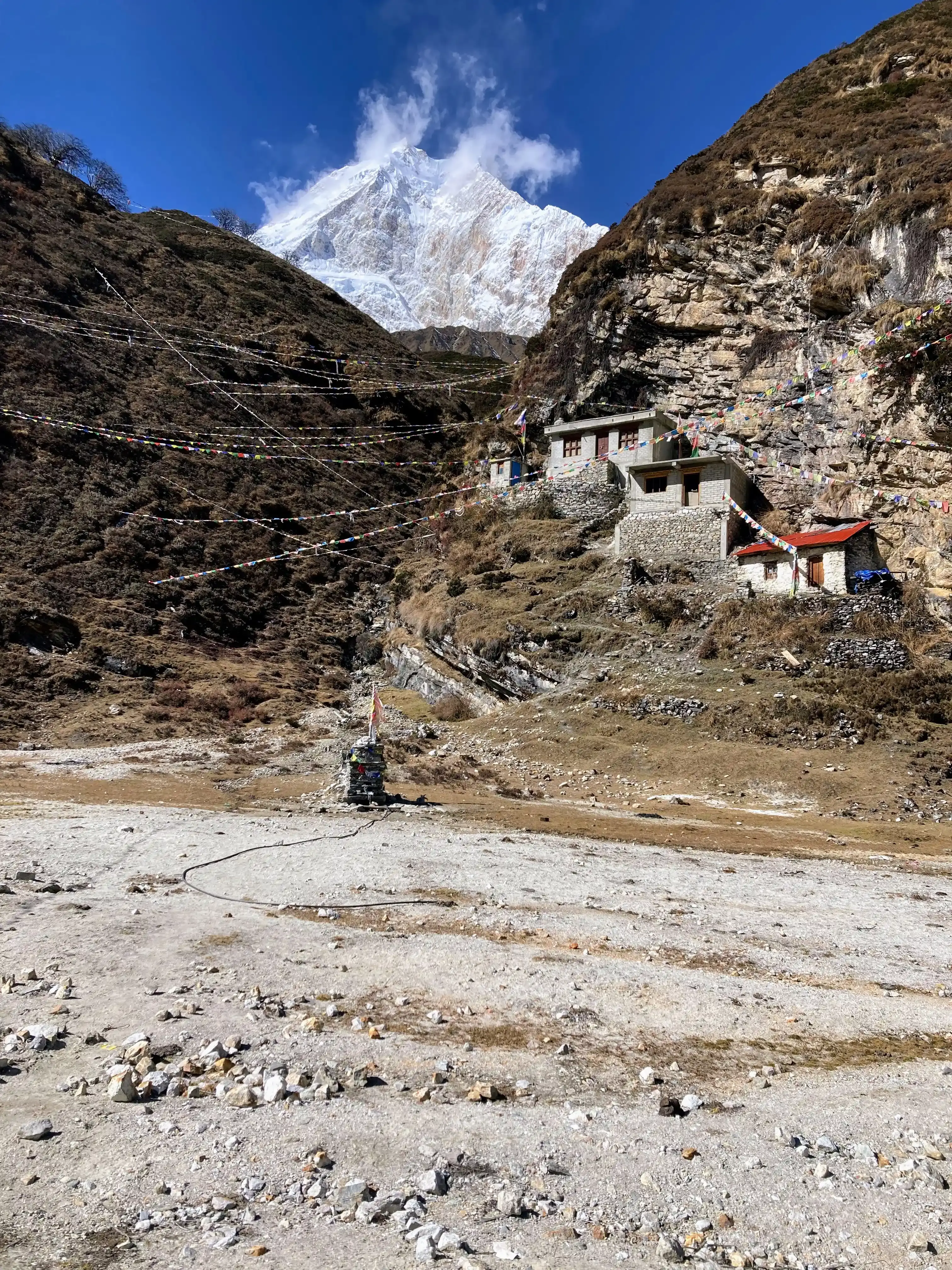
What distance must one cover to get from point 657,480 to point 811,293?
11.9m

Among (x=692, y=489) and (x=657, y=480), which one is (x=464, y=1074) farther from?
(x=657, y=480)

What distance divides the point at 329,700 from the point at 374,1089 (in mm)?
29337

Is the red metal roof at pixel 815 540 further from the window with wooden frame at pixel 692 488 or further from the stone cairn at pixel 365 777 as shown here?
the stone cairn at pixel 365 777

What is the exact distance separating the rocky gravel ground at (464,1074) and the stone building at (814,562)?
1974 centimetres

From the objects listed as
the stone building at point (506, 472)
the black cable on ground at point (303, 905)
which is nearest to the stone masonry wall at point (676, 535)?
the stone building at point (506, 472)

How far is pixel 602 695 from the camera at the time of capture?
85.7 feet

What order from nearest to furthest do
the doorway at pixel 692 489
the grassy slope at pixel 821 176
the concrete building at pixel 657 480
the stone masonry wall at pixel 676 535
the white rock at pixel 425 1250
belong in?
the white rock at pixel 425 1250 → the stone masonry wall at pixel 676 535 → the concrete building at pixel 657 480 → the grassy slope at pixel 821 176 → the doorway at pixel 692 489

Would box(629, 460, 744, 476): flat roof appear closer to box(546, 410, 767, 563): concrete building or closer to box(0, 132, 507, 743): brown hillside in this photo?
box(546, 410, 767, 563): concrete building

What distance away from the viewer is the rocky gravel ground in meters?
3.70

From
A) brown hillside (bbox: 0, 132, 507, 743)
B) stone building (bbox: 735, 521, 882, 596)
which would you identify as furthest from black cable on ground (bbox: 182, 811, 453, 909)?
stone building (bbox: 735, 521, 882, 596)

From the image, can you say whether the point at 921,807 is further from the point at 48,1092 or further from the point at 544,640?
the point at 48,1092

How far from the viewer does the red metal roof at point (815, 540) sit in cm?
2798

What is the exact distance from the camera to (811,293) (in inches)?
1363

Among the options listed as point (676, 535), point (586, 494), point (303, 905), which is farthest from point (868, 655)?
point (303, 905)
